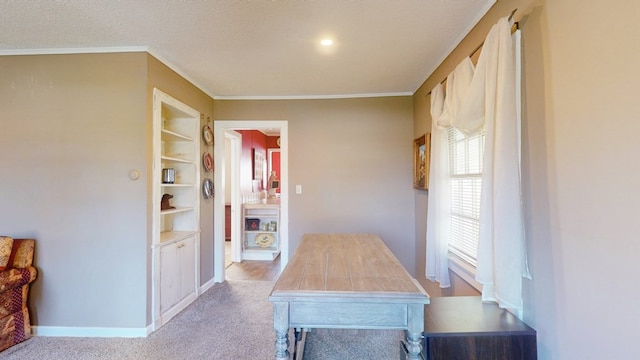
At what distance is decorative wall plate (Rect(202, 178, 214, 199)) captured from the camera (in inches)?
130

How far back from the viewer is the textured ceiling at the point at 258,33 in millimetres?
1775

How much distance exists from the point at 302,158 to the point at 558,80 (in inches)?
105

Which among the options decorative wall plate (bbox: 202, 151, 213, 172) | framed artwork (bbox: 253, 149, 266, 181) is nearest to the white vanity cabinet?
framed artwork (bbox: 253, 149, 266, 181)

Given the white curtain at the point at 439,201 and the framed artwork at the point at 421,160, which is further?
the framed artwork at the point at 421,160

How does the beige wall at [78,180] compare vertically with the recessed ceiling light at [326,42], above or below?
below

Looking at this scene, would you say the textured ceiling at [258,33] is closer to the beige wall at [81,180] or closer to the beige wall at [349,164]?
the beige wall at [81,180]

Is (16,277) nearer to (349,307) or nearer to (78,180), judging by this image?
(78,180)

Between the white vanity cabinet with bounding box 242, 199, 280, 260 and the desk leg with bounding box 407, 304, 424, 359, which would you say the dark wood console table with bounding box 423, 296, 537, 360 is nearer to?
the desk leg with bounding box 407, 304, 424, 359

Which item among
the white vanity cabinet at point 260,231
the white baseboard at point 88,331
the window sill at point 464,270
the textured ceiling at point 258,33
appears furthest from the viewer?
the white vanity cabinet at point 260,231

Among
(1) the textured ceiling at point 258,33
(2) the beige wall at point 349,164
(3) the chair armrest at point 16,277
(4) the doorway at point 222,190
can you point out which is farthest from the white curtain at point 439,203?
(3) the chair armrest at point 16,277

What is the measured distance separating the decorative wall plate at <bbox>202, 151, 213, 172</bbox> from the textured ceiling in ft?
2.91

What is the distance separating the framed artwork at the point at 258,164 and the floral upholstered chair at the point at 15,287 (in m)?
3.62

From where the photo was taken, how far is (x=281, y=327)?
4.08 feet

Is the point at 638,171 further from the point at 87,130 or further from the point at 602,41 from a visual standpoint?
the point at 87,130
